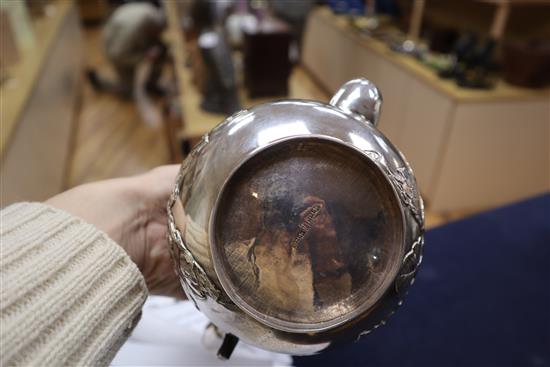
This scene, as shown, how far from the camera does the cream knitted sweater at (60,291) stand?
0.34 m

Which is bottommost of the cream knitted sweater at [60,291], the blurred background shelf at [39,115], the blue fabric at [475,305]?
the blue fabric at [475,305]

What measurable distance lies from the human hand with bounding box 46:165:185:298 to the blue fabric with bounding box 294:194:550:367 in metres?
0.28

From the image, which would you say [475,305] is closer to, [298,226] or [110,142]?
[298,226]

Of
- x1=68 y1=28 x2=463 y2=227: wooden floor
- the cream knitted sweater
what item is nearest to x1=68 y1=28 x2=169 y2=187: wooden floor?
x1=68 y1=28 x2=463 y2=227: wooden floor

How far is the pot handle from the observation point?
427 mm

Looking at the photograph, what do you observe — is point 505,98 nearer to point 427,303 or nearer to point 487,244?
point 487,244

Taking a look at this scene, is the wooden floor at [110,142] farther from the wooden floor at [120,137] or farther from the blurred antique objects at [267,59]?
the blurred antique objects at [267,59]

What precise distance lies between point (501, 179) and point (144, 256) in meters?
1.41

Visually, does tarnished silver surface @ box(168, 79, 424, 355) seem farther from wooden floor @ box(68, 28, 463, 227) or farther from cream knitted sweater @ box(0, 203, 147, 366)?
wooden floor @ box(68, 28, 463, 227)

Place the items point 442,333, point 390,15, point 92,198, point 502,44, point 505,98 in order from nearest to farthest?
point 92,198
point 442,333
point 505,98
point 502,44
point 390,15

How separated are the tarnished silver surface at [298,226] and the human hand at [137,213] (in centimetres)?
15

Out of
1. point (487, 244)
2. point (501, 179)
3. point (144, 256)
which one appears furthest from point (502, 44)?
point (144, 256)

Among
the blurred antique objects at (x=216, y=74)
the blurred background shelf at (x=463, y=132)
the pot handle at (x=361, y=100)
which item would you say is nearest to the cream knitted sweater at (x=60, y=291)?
the pot handle at (x=361, y=100)

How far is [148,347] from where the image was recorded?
23.7 inches
